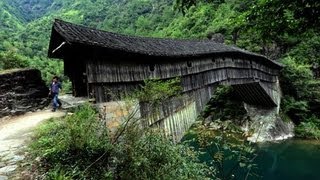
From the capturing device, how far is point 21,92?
40.5ft

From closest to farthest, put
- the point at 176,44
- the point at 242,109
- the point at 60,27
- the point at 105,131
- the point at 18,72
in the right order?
the point at 105,131 → the point at 60,27 → the point at 18,72 → the point at 176,44 → the point at 242,109

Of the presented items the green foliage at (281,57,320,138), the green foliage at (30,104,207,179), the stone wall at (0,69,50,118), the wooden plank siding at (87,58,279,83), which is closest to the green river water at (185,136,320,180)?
the green foliage at (281,57,320,138)

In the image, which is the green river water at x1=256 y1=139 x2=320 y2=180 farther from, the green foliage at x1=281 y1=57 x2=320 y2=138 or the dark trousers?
the dark trousers

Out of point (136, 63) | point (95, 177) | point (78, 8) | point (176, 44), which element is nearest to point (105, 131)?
point (95, 177)

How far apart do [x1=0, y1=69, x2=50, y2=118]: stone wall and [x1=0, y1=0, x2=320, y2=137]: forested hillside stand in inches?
89.9

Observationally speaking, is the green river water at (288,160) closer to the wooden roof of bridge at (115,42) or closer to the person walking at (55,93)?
the wooden roof of bridge at (115,42)

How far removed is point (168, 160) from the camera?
6.84 metres

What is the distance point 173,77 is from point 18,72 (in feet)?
19.4

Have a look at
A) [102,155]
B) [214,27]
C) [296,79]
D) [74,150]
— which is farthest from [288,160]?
[214,27]

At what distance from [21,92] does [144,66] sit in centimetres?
437

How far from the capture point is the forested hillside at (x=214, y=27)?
28.2 ft

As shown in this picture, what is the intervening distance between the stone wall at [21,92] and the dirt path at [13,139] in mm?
597

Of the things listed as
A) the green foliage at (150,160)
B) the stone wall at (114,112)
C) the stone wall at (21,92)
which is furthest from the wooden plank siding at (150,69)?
the green foliage at (150,160)

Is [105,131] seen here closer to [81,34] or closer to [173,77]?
[81,34]
